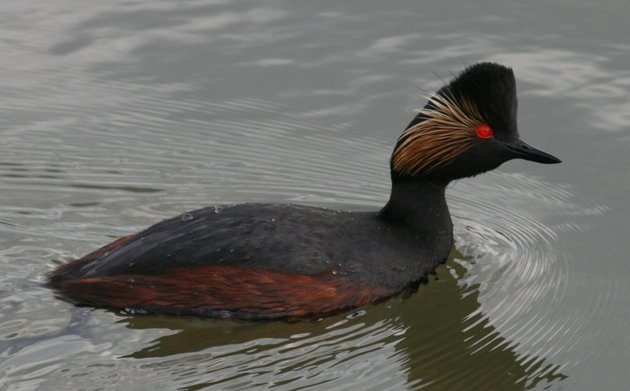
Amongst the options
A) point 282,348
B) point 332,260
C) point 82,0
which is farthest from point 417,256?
point 82,0

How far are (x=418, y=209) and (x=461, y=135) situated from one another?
23.4 inches

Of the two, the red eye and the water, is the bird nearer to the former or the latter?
the red eye

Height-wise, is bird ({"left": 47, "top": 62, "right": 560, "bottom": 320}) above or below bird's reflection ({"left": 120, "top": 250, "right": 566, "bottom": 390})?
above

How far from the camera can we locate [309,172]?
11023 mm

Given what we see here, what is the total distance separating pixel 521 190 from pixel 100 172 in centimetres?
333

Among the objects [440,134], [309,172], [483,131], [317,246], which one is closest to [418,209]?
[440,134]

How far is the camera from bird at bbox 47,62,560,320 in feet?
28.2

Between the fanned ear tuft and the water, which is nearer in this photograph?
the water

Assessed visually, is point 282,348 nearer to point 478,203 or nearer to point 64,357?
point 64,357

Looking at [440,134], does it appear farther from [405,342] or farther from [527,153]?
[405,342]

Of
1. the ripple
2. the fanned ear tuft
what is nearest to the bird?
the fanned ear tuft

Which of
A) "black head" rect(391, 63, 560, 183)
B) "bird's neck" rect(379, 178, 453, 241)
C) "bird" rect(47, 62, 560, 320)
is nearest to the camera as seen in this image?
"bird" rect(47, 62, 560, 320)

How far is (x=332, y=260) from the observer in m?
8.73

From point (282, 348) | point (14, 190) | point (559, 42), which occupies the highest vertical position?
point (559, 42)
